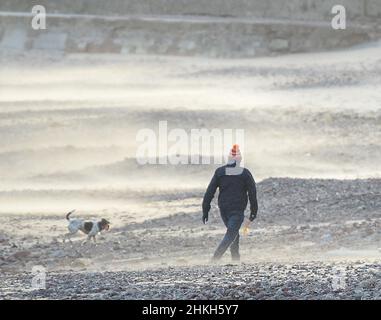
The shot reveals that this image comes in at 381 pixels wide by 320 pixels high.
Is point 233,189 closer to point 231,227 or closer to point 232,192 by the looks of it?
point 232,192

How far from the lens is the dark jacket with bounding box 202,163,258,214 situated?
648 inches

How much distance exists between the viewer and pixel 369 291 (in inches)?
521

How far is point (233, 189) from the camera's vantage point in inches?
650

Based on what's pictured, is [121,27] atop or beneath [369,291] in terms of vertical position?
atop

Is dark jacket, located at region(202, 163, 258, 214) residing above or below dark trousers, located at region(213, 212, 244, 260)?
above

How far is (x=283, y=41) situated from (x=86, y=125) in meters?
12.5

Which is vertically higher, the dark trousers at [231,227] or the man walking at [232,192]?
the man walking at [232,192]

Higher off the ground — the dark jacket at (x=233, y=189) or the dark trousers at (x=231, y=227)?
the dark jacket at (x=233, y=189)

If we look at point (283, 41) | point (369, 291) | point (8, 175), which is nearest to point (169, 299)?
point (369, 291)

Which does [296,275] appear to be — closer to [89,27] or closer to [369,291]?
[369,291]

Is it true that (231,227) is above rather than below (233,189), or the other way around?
below

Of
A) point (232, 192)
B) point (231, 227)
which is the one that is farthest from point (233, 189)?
point (231, 227)

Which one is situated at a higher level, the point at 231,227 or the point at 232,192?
the point at 232,192

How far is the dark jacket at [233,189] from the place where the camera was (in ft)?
54.0
